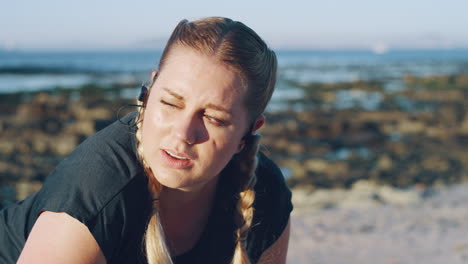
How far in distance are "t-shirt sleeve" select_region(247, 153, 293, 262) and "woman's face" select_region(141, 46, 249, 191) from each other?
61 centimetres

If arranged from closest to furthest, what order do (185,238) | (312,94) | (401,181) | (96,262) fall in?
(96,262) → (185,238) → (401,181) → (312,94)

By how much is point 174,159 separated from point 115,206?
0.98ft

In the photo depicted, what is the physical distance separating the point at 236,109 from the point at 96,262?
838 millimetres

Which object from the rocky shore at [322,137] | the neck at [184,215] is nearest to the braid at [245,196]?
the neck at [184,215]

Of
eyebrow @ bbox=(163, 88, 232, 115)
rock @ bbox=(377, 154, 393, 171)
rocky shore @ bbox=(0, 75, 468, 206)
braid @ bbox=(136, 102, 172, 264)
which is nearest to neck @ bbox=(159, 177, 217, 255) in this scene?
braid @ bbox=(136, 102, 172, 264)

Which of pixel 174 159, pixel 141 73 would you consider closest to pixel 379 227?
pixel 174 159

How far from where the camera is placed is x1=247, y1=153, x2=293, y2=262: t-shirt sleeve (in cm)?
270

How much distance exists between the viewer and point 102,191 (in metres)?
1.96

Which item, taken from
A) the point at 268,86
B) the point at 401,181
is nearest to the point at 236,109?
the point at 268,86

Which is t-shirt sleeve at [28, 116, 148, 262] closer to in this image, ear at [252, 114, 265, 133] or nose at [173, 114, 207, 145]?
nose at [173, 114, 207, 145]

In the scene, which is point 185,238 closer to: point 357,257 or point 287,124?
point 357,257

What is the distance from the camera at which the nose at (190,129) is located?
2070mm

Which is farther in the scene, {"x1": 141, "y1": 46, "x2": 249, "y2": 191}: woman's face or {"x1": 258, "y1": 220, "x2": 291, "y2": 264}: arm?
{"x1": 258, "y1": 220, "x2": 291, "y2": 264}: arm

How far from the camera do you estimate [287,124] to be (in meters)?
14.9
